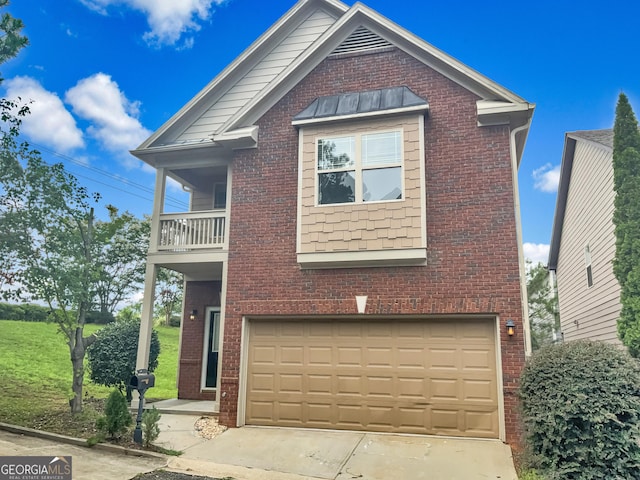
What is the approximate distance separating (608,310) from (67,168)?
1313cm

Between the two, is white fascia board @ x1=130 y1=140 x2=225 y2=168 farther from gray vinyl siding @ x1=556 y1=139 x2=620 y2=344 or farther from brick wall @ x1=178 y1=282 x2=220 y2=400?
gray vinyl siding @ x1=556 y1=139 x2=620 y2=344

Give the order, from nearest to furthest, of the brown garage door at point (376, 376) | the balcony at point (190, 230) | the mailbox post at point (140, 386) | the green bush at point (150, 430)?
the green bush at point (150, 430) → the mailbox post at point (140, 386) → the brown garage door at point (376, 376) → the balcony at point (190, 230)

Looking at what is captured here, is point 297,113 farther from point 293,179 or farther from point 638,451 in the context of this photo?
point 638,451

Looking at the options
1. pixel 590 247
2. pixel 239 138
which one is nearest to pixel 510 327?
pixel 239 138

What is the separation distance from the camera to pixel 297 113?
983cm

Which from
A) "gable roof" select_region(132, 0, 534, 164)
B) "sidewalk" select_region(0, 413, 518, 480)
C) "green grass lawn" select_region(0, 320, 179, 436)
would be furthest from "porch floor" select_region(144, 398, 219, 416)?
"gable roof" select_region(132, 0, 534, 164)

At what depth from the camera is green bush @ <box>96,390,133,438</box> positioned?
7.55 metres

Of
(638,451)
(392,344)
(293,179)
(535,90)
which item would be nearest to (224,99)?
(293,179)

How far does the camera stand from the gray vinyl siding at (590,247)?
37.1 ft

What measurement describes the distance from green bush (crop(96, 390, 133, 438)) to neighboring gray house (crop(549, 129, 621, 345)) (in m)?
10.6

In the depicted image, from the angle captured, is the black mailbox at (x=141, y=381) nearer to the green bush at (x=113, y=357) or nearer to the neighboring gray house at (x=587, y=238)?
the green bush at (x=113, y=357)

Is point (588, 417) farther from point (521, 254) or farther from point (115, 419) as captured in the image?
point (115, 419)
